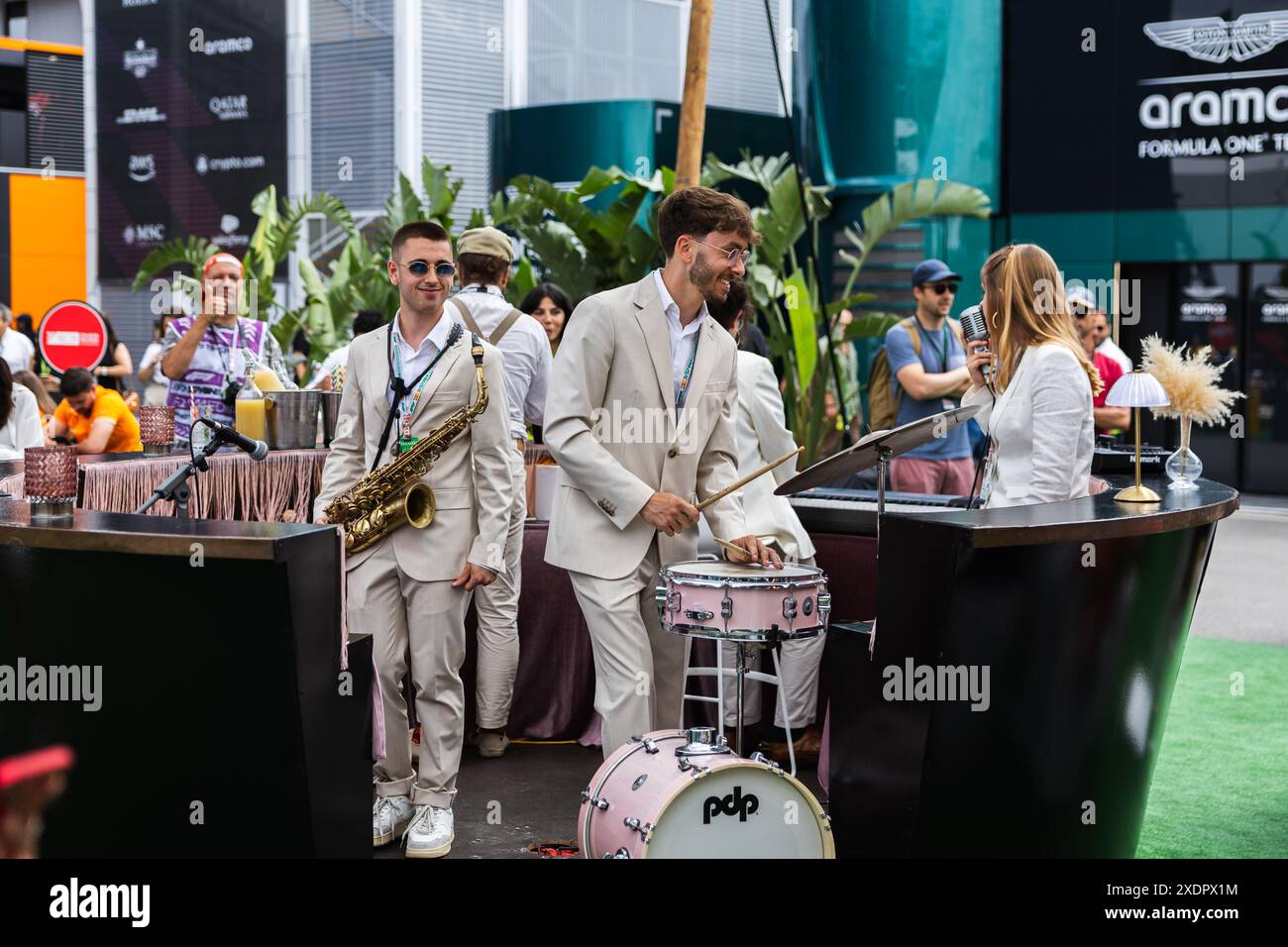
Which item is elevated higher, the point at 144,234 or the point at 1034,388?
the point at 144,234

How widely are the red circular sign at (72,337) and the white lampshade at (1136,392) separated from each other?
9211mm

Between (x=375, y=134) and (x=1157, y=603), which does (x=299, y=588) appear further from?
(x=375, y=134)

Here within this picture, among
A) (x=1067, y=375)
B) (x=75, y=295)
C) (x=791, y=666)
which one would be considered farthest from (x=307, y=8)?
(x=1067, y=375)

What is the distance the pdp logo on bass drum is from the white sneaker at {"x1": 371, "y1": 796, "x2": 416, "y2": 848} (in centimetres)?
181

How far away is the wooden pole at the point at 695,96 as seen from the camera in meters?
13.5

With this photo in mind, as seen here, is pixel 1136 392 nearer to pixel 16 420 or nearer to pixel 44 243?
pixel 16 420

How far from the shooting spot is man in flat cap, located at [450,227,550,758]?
6719 mm

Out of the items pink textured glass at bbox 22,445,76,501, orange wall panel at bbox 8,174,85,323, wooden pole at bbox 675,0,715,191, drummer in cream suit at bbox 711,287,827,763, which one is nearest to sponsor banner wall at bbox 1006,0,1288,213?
wooden pole at bbox 675,0,715,191

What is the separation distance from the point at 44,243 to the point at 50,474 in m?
23.7

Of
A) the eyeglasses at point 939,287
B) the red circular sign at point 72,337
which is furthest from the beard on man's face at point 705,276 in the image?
the red circular sign at point 72,337

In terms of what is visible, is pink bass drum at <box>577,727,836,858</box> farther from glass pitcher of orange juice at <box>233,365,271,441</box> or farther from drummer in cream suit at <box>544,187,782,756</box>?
glass pitcher of orange juice at <box>233,365,271,441</box>

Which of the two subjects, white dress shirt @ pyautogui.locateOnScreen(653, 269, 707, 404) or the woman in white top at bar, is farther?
the woman in white top at bar

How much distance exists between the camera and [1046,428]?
4.87 meters

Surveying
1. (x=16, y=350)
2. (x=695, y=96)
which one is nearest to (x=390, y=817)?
(x=695, y=96)
